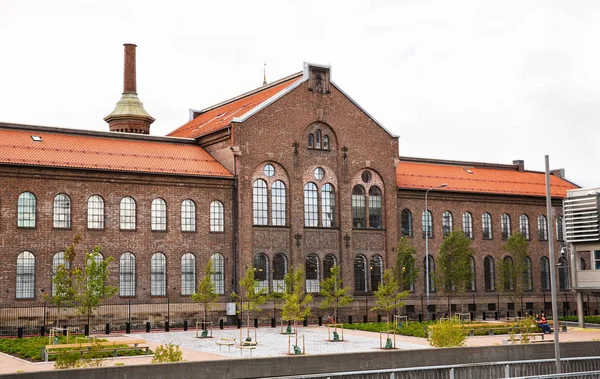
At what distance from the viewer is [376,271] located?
197ft

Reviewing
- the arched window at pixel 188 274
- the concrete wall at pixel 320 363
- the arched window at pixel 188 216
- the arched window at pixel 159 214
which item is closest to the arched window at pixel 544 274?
the arched window at pixel 188 274

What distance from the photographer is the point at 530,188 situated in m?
71.1

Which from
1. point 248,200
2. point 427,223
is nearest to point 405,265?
point 427,223

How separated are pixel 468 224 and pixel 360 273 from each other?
12.4 metres

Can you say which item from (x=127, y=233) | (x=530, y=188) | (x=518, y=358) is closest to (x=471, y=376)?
(x=518, y=358)

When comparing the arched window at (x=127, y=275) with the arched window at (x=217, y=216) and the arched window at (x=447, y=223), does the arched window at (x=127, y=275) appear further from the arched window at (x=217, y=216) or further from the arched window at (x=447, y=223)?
the arched window at (x=447, y=223)

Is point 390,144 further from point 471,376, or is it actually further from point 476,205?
point 471,376

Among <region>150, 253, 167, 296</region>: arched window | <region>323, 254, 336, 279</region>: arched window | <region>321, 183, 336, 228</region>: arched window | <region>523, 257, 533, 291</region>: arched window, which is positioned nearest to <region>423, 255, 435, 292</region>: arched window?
<region>323, 254, 336, 279</region>: arched window

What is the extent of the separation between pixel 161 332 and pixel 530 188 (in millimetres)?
38161

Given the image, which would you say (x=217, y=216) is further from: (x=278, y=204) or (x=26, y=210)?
(x=26, y=210)

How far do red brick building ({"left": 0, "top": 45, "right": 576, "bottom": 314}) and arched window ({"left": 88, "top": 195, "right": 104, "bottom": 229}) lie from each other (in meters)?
0.07

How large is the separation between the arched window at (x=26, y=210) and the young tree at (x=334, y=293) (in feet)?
60.7

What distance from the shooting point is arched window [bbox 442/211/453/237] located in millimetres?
65188

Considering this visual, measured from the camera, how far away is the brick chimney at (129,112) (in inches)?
2887
